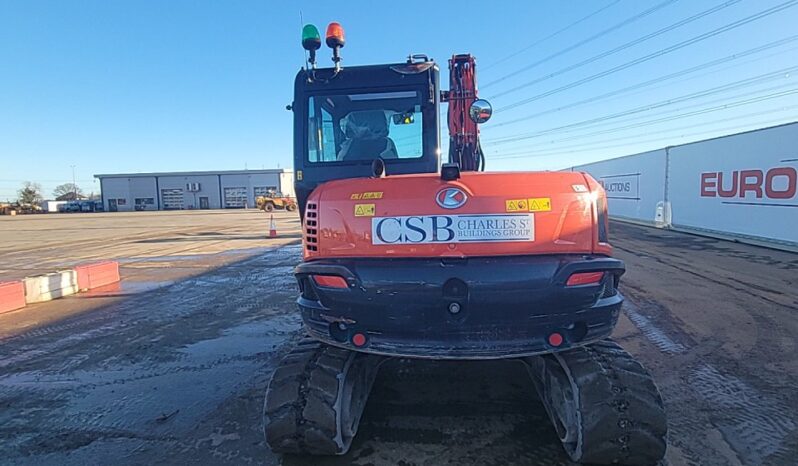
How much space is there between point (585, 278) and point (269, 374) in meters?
3.31

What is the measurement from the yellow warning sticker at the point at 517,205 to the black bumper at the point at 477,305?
0.93 feet

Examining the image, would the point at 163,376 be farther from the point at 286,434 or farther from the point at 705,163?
the point at 705,163

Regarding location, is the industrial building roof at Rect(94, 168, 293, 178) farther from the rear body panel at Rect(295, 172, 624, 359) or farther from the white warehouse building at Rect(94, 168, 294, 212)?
the rear body panel at Rect(295, 172, 624, 359)

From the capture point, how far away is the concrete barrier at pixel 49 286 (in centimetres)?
763

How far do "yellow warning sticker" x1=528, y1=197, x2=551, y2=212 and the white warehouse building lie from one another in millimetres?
69390

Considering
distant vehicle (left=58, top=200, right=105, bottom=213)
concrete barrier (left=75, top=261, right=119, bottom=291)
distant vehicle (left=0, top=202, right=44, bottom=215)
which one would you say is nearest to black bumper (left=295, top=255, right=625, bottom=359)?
concrete barrier (left=75, top=261, right=119, bottom=291)

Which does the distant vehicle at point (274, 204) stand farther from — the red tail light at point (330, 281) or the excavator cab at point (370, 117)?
the red tail light at point (330, 281)

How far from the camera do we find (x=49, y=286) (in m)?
7.95

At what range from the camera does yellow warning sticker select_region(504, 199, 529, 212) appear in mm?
2490

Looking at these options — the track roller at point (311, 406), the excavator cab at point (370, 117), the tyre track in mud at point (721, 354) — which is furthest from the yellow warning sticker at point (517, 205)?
the tyre track in mud at point (721, 354)

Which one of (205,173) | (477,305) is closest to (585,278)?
(477,305)

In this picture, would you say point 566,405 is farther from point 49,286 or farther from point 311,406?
point 49,286

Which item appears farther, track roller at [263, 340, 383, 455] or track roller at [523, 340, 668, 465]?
track roller at [263, 340, 383, 455]

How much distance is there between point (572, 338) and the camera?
2426 millimetres
